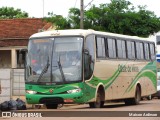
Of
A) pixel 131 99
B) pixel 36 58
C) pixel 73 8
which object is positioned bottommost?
pixel 131 99

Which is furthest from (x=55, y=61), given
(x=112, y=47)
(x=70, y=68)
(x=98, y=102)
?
(x=112, y=47)

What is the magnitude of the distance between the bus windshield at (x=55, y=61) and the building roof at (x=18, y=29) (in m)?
22.4

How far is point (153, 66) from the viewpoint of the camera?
35.0 metres

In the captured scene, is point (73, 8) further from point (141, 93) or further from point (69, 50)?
point (69, 50)

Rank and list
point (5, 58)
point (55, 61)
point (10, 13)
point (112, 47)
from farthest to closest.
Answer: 1. point (10, 13)
2. point (5, 58)
3. point (112, 47)
4. point (55, 61)

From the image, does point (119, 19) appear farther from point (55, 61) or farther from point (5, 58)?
point (55, 61)

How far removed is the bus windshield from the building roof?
73.5 feet

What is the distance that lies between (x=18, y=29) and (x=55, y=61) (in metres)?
26.5

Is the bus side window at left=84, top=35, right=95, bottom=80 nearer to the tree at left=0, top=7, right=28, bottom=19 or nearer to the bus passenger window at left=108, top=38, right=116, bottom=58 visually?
the bus passenger window at left=108, top=38, right=116, bottom=58

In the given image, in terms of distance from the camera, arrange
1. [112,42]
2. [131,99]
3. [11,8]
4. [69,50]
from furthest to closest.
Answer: [11,8]
[131,99]
[112,42]
[69,50]

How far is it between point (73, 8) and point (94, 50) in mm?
19481

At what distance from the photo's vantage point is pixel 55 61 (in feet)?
82.0

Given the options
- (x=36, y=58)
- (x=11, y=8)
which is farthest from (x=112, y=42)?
(x=11, y=8)

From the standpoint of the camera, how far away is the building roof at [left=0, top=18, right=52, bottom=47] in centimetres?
4831
